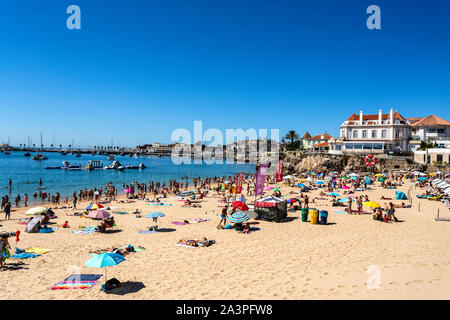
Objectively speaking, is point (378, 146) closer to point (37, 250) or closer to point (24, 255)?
point (37, 250)

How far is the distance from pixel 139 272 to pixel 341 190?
84.9 feet

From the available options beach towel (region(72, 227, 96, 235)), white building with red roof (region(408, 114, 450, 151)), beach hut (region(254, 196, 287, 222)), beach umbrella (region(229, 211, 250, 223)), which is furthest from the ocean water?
white building with red roof (region(408, 114, 450, 151))

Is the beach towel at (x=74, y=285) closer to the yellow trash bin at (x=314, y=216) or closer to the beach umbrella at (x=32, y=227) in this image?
the beach umbrella at (x=32, y=227)

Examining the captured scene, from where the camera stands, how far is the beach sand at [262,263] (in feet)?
24.2

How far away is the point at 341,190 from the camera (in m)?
30.1

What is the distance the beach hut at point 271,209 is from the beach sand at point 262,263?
464mm

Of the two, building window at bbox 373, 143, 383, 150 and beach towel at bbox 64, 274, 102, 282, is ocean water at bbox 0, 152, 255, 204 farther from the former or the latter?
building window at bbox 373, 143, 383, 150

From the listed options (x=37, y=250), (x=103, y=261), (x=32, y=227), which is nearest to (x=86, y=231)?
(x=32, y=227)

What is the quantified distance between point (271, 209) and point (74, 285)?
10.7m

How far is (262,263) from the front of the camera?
31.5 ft

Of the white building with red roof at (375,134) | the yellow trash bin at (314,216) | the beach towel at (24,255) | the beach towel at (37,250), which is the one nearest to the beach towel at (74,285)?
the beach towel at (24,255)

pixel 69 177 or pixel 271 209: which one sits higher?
pixel 271 209
